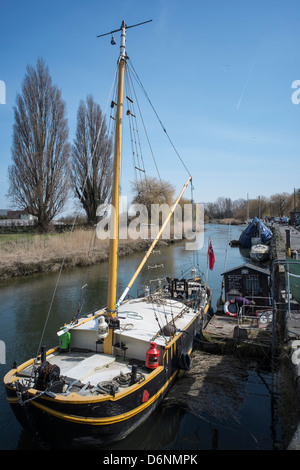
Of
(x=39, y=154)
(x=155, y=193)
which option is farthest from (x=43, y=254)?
(x=155, y=193)

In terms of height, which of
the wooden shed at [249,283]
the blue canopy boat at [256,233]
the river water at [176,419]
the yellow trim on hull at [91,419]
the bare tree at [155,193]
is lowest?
the river water at [176,419]

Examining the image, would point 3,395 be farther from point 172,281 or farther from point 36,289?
point 36,289

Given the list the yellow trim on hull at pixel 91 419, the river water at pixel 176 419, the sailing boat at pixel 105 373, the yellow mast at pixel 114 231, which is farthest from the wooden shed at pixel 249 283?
the yellow trim on hull at pixel 91 419

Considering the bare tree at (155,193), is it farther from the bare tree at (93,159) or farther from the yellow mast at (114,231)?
the yellow mast at (114,231)

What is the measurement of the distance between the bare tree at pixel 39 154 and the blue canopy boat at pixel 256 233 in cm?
2764

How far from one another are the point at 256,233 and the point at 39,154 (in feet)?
103

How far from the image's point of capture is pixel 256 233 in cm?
4588

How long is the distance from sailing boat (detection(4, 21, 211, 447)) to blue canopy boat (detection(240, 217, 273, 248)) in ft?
119

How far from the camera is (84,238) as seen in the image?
33.0m

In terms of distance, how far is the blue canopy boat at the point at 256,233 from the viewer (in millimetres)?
44406

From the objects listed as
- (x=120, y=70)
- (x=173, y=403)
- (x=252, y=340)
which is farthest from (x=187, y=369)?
(x=120, y=70)

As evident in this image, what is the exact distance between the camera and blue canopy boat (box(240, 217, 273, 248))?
146 feet

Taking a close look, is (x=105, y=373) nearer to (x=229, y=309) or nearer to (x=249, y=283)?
(x=229, y=309)
